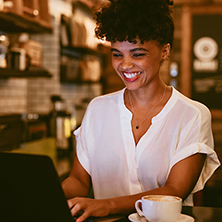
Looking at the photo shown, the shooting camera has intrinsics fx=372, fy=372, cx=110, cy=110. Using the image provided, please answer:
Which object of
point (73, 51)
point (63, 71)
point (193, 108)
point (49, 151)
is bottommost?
point (49, 151)

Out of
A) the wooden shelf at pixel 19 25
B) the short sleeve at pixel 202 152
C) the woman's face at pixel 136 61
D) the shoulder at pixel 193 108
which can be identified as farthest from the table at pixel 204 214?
the wooden shelf at pixel 19 25

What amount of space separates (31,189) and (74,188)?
0.77m

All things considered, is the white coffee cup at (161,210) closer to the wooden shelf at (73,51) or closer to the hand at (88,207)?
the hand at (88,207)

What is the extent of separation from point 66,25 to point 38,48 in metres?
1.16

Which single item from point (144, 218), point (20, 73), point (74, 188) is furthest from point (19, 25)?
point (144, 218)

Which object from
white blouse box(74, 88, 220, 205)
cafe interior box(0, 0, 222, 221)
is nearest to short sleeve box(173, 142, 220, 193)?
white blouse box(74, 88, 220, 205)

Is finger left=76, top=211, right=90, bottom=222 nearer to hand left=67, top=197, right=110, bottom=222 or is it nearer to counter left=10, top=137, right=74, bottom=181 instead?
hand left=67, top=197, right=110, bottom=222

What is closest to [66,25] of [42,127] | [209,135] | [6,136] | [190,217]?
[42,127]

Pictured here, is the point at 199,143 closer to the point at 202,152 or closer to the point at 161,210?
the point at 202,152

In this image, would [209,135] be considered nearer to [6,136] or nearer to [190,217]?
[190,217]

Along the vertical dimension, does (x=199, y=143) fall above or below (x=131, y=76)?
below

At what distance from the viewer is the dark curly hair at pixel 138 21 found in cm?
152

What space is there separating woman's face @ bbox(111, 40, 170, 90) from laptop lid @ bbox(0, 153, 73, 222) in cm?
81

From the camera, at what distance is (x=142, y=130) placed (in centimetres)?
167
